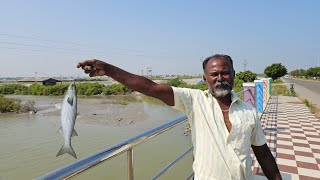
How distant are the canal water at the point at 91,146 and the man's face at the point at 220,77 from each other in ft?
11.7

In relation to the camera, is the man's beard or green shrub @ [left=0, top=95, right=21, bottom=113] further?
green shrub @ [left=0, top=95, right=21, bottom=113]

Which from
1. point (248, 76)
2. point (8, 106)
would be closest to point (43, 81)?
point (8, 106)

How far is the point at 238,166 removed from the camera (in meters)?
1.31

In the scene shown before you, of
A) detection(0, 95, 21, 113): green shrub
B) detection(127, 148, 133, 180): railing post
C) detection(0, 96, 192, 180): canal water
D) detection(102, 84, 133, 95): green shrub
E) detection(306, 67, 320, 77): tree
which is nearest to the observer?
detection(127, 148, 133, 180): railing post

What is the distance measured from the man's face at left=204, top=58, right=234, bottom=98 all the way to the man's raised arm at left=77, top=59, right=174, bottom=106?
247mm

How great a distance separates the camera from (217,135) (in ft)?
4.36

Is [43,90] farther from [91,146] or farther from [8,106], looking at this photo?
[91,146]

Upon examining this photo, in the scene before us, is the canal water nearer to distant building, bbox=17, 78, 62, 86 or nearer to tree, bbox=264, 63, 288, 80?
distant building, bbox=17, 78, 62, 86

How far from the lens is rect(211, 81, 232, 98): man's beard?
1434mm

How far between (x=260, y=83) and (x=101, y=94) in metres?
33.4

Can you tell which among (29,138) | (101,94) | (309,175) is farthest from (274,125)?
(101,94)

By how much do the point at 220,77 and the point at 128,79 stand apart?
1.60ft

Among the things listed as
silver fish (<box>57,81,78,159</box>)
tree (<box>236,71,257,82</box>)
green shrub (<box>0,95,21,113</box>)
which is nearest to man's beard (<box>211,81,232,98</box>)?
silver fish (<box>57,81,78,159</box>)

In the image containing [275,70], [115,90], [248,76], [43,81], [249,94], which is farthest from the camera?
[275,70]
